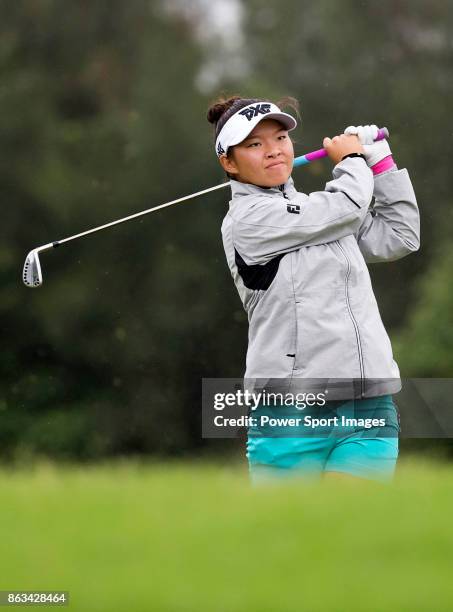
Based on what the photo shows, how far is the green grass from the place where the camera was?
96.6 inches

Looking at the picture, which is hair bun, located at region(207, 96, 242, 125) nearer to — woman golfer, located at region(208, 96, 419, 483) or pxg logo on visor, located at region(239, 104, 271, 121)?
pxg logo on visor, located at region(239, 104, 271, 121)

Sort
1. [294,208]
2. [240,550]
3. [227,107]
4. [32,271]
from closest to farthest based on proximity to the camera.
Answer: [240,550], [294,208], [227,107], [32,271]

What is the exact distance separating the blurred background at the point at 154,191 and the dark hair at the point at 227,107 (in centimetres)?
1967

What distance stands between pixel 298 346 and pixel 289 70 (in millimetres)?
24841

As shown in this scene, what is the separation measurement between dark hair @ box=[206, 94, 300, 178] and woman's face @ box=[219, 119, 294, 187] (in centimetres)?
5

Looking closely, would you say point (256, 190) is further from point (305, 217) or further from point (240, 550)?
point (240, 550)

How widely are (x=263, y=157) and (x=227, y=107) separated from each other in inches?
13.2

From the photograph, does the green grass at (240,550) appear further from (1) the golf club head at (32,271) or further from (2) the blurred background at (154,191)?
(2) the blurred background at (154,191)

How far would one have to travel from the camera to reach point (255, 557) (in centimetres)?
265

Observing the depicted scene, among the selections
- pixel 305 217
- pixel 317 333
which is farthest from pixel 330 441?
pixel 305 217

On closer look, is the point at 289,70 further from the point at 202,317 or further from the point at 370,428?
the point at 370,428

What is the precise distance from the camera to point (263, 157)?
4.55 meters

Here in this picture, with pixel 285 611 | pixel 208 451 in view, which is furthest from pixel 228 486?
pixel 208 451
